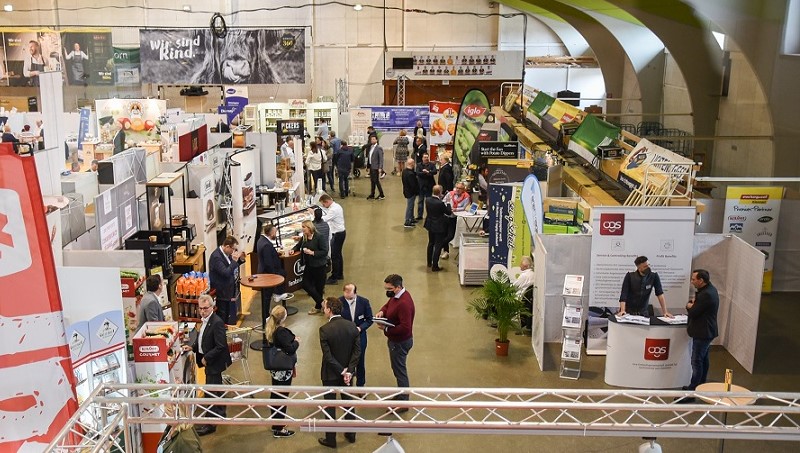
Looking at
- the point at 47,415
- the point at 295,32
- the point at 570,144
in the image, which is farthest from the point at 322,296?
the point at 295,32

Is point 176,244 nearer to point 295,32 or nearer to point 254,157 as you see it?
point 254,157

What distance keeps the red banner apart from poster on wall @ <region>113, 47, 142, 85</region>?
18.6 metres

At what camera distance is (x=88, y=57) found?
21.2 meters

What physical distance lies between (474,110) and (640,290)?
26.2ft

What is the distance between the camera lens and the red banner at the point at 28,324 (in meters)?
5.25

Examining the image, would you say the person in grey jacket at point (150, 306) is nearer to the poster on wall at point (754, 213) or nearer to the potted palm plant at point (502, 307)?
the potted palm plant at point (502, 307)

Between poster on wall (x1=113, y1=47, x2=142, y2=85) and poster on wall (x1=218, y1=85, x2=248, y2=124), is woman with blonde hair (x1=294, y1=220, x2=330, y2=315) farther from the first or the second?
poster on wall (x1=113, y1=47, x2=142, y2=85)

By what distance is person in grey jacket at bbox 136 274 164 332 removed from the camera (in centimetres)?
774

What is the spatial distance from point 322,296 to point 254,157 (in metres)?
4.04

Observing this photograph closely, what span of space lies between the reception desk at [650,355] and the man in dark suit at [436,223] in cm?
415

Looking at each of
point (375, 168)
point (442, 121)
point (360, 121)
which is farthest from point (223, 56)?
point (375, 168)

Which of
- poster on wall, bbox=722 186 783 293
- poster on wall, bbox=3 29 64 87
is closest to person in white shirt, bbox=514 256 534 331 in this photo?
poster on wall, bbox=722 186 783 293

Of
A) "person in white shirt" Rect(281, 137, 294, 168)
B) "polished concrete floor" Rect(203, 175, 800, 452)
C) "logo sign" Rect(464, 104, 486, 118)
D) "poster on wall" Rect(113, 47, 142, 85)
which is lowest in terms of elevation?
"polished concrete floor" Rect(203, 175, 800, 452)

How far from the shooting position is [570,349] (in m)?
8.33
